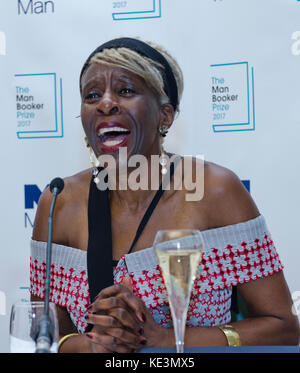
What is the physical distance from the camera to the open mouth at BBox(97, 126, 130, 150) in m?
1.72

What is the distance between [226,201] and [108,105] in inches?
19.3

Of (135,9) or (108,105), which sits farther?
(135,9)

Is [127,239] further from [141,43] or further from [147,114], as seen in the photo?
[141,43]

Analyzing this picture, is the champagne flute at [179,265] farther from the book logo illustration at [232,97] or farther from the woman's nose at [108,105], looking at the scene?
the book logo illustration at [232,97]

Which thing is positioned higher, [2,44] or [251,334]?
[2,44]

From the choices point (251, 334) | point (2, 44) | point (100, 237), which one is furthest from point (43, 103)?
point (251, 334)

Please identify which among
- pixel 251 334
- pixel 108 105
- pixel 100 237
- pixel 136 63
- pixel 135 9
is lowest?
pixel 251 334

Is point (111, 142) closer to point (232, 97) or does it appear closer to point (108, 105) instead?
point (108, 105)

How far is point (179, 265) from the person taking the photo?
3.08 feet

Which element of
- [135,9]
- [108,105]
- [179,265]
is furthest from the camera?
[135,9]

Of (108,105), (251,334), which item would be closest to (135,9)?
(108,105)

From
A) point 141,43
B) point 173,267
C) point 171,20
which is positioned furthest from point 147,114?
point 173,267

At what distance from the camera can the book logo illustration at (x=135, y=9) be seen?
2.11 metres

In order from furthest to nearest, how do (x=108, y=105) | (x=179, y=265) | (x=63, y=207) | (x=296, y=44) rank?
(x=296, y=44) → (x=63, y=207) → (x=108, y=105) → (x=179, y=265)
